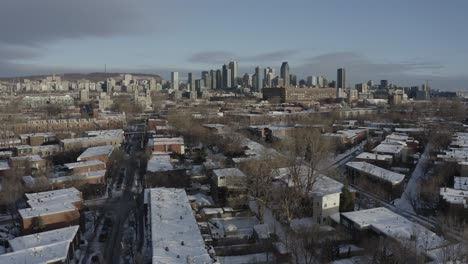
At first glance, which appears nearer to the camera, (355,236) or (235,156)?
(355,236)

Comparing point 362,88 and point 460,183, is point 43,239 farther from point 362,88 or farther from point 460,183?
point 362,88

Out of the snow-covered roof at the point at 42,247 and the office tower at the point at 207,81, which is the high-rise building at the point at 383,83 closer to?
the office tower at the point at 207,81

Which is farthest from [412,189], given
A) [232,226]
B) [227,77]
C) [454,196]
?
[227,77]

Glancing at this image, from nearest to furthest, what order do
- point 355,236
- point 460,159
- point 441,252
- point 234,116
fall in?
point 441,252
point 355,236
point 460,159
point 234,116

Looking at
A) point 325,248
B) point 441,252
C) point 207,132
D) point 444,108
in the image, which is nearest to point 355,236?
point 325,248

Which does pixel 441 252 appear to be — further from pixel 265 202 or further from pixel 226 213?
pixel 226 213

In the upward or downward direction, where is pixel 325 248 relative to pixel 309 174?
downward

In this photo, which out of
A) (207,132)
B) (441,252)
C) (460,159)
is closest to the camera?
(441,252)

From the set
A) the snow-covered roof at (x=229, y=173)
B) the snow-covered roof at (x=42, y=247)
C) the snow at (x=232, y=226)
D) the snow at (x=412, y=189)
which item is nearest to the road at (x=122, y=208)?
the snow-covered roof at (x=42, y=247)
